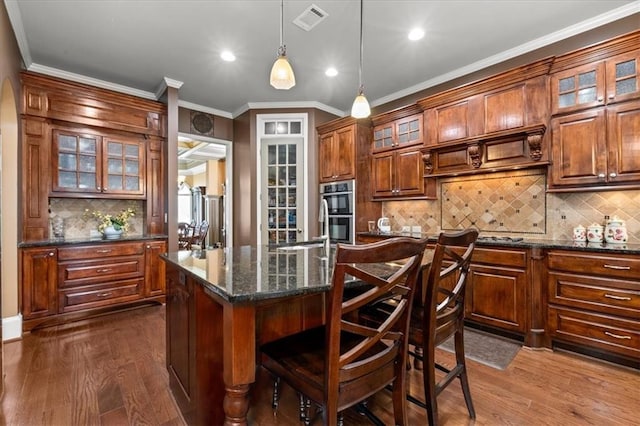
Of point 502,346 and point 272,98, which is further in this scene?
point 272,98

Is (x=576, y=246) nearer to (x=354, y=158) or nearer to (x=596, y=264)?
(x=596, y=264)

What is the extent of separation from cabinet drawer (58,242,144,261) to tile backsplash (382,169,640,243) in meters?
→ 3.63

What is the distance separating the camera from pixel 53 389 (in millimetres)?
2041

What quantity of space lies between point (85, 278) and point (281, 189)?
2750 mm

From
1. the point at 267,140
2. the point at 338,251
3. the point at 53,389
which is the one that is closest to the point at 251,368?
the point at 338,251

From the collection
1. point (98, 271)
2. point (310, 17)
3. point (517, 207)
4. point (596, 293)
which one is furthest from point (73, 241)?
point (596, 293)

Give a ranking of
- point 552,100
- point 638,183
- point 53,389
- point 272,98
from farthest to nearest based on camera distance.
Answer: point 272,98 → point 552,100 → point 638,183 → point 53,389

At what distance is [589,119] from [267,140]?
12.8 feet

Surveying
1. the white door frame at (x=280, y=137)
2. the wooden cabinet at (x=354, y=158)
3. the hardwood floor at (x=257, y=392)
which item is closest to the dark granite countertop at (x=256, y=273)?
the hardwood floor at (x=257, y=392)

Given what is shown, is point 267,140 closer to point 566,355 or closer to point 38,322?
point 38,322

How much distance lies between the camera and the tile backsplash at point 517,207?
2.78 meters

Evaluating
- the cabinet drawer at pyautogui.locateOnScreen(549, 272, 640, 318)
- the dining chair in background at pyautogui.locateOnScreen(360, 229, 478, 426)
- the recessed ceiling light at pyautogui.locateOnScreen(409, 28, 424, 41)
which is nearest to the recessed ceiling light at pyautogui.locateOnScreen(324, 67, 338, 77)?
the recessed ceiling light at pyautogui.locateOnScreen(409, 28, 424, 41)

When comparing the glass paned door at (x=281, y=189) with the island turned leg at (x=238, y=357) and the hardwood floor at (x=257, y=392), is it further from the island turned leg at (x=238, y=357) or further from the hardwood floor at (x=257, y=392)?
the island turned leg at (x=238, y=357)

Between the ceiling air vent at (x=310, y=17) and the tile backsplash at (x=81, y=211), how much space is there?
3271 millimetres
